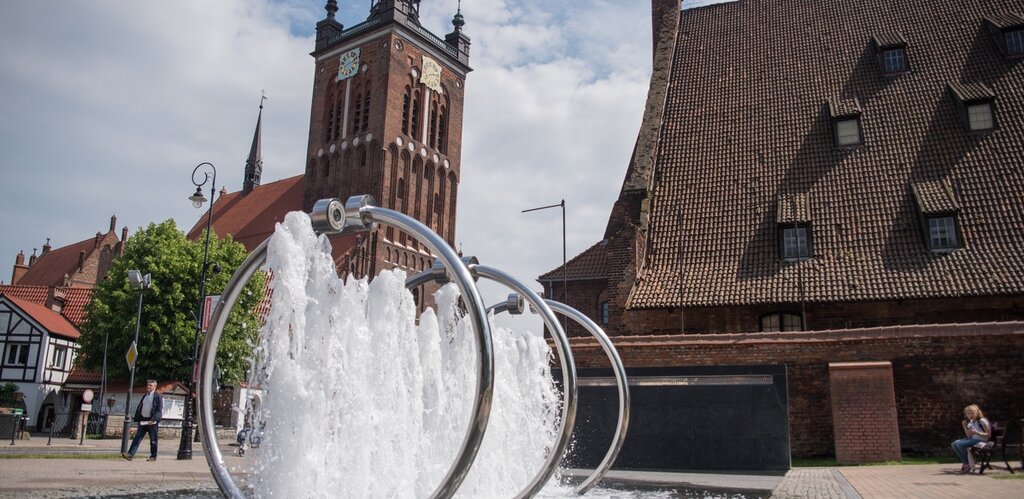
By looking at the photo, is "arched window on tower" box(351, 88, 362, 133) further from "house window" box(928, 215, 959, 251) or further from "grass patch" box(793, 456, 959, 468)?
"grass patch" box(793, 456, 959, 468)

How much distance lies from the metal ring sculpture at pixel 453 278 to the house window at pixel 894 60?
22855 millimetres

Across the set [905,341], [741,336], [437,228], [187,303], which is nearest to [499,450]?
[741,336]

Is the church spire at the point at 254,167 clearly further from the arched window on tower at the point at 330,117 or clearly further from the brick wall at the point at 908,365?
the brick wall at the point at 908,365

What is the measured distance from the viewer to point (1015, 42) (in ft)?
75.9

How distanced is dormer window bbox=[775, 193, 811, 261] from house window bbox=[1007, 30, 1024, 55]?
29.5 feet

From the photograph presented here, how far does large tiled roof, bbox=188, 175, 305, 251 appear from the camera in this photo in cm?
5697

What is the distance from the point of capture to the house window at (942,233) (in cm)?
1916

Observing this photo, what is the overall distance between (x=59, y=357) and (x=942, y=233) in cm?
4385

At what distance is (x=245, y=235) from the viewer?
57594 mm

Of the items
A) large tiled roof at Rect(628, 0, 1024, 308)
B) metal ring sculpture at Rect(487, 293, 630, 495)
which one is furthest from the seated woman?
large tiled roof at Rect(628, 0, 1024, 308)

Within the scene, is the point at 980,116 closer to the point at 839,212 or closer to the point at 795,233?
the point at 839,212

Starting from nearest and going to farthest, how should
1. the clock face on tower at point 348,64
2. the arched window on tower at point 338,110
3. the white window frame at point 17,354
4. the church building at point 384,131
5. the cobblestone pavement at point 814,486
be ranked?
the cobblestone pavement at point 814,486 → the white window frame at point 17,354 → the church building at point 384,131 → the clock face on tower at point 348,64 → the arched window on tower at point 338,110

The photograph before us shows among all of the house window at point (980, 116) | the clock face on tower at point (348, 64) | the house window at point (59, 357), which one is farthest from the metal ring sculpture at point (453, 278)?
the clock face on tower at point (348, 64)

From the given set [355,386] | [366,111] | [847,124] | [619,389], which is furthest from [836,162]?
[366,111]
